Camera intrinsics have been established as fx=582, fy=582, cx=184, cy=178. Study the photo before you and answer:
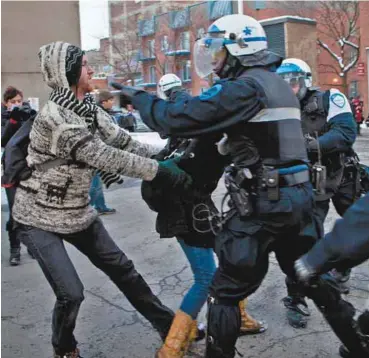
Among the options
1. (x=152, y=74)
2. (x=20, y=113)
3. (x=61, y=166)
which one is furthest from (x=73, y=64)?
(x=152, y=74)

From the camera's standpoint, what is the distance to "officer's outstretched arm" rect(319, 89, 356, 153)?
436 centimetres

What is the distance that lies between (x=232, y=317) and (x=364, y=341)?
748 millimetres

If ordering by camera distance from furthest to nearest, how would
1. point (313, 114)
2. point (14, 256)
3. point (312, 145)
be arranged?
1. point (14, 256)
2. point (313, 114)
3. point (312, 145)

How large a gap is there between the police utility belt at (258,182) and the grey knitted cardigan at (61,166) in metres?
0.52

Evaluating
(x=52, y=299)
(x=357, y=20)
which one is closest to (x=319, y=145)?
(x=52, y=299)

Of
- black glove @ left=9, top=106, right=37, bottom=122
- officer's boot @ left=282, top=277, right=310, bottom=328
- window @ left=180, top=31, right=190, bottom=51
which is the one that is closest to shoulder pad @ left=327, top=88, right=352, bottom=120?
officer's boot @ left=282, top=277, right=310, bottom=328

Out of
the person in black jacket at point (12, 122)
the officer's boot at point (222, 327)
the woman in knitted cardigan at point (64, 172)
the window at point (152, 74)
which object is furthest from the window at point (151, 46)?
the officer's boot at point (222, 327)

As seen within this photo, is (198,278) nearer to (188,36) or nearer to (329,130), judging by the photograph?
(329,130)

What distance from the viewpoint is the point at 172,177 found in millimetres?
3252

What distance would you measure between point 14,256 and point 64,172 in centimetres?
329

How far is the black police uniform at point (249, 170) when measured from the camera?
9.16 feet

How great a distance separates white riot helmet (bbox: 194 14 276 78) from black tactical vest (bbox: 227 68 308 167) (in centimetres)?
9

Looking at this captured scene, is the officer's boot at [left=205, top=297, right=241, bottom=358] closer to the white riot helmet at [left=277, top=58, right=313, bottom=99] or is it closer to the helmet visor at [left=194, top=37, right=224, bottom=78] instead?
the helmet visor at [left=194, top=37, right=224, bottom=78]

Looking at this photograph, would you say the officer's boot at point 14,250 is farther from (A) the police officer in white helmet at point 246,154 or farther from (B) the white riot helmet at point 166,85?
(A) the police officer in white helmet at point 246,154
